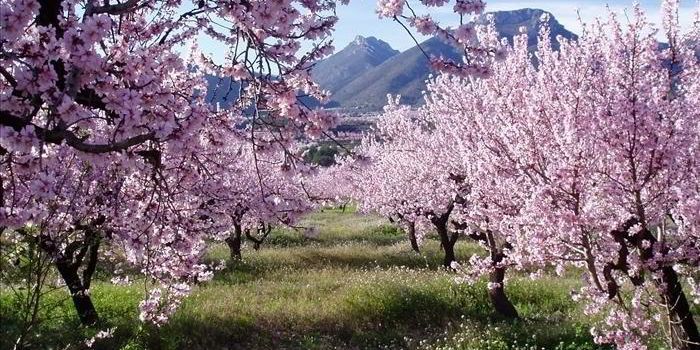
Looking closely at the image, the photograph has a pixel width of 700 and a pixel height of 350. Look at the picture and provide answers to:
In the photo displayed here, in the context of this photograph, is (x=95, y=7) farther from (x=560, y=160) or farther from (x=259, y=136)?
(x=560, y=160)

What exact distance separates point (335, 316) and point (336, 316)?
0.08 ft

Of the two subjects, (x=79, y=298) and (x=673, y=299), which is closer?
(x=673, y=299)

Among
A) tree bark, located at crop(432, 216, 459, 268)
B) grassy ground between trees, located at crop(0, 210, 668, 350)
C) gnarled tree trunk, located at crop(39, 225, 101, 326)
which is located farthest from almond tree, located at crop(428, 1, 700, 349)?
tree bark, located at crop(432, 216, 459, 268)

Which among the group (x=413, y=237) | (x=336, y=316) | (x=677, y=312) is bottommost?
(x=336, y=316)

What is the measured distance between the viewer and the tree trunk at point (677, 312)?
7332mm

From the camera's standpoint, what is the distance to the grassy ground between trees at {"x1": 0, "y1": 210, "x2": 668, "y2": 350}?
11453mm

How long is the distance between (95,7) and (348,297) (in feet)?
37.2

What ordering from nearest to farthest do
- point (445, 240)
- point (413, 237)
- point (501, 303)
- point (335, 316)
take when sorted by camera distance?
point (335, 316) → point (501, 303) → point (445, 240) → point (413, 237)

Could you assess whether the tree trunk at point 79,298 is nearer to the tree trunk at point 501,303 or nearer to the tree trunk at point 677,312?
the tree trunk at point 501,303

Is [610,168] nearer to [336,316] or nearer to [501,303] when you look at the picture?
[501,303]

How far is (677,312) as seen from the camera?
7617 mm

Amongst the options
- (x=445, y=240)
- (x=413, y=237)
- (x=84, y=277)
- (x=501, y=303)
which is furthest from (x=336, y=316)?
(x=413, y=237)

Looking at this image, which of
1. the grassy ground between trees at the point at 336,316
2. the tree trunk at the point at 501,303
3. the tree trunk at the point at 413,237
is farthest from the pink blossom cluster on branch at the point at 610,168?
the tree trunk at the point at 413,237

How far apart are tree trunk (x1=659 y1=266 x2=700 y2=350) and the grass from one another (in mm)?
2657
